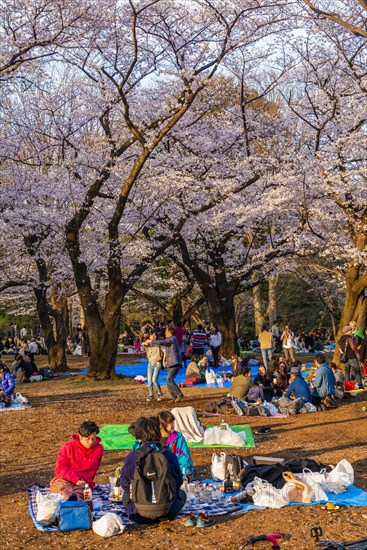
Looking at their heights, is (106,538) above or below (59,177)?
below

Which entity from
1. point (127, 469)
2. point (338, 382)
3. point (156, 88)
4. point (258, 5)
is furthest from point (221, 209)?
point (127, 469)

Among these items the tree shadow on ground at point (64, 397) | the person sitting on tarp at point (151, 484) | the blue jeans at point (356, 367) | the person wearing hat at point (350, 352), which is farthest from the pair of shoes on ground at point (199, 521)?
the blue jeans at point (356, 367)

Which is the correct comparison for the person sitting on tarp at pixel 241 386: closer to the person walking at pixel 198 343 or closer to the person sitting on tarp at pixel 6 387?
the person sitting on tarp at pixel 6 387

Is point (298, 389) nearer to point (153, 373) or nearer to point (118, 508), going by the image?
point (153, 373)

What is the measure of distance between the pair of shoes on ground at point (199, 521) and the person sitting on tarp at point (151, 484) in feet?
0.45

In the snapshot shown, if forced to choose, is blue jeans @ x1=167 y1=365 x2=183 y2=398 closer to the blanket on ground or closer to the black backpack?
the blanket on ground

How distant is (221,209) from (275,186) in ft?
6.65

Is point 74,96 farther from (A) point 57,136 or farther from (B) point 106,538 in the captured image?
(B) point 106,538

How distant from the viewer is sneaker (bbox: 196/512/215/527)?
6867 mm

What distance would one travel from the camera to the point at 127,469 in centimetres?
694

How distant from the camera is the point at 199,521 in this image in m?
6.88

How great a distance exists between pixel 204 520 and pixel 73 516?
1.20 meters

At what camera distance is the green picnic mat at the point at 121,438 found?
10.6 m

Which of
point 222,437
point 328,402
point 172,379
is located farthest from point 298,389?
point 222,437
